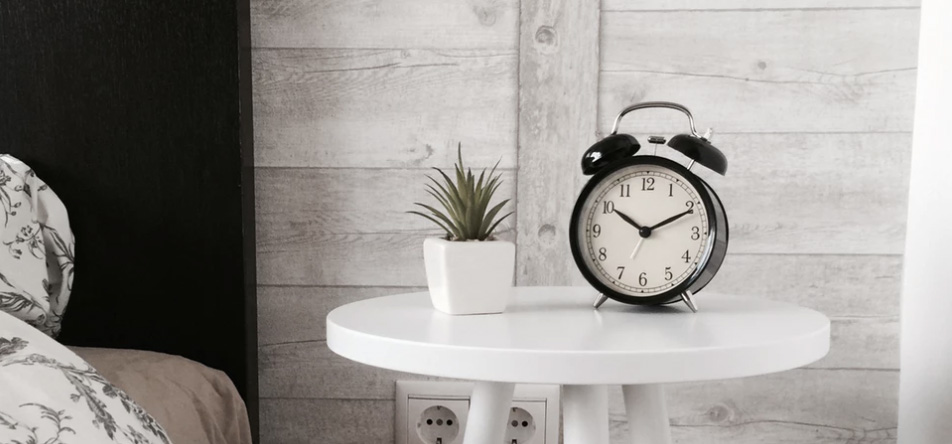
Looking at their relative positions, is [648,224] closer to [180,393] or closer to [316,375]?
[180,393]

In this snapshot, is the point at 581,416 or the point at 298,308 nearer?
the point at 581,416

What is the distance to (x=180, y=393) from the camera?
43.8 inches

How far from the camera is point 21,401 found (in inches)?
28.7

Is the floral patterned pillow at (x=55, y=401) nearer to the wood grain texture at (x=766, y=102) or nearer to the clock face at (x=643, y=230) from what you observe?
the clock face at (x=643, y=230)

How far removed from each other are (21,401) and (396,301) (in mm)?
431

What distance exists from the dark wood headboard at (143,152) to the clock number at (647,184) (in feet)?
2.13

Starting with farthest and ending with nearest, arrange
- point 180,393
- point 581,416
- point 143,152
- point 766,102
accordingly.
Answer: point 766,102
point 143,152
point 180,393
point 581,416

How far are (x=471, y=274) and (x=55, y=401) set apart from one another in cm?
40

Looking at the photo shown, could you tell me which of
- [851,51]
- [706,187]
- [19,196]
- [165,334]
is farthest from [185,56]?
[851,51]

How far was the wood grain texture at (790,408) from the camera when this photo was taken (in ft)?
4.66

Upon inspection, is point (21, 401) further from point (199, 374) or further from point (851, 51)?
point (851, 51)

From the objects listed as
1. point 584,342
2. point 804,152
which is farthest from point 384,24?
point 584,342

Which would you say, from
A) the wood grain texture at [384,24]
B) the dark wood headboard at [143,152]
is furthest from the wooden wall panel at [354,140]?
the dark wood headboard at [143,152]

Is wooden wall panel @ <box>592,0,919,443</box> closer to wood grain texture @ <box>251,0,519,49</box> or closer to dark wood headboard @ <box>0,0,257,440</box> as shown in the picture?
wood grain texture @ <box>251,0,519,49</box>
